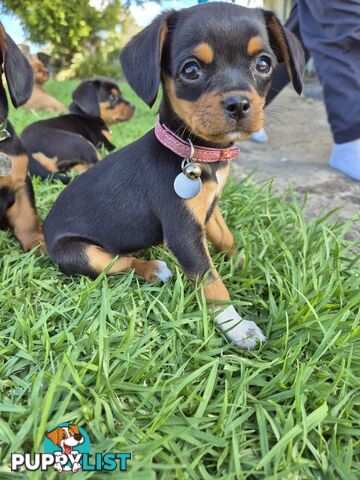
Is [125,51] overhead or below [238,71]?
overhead

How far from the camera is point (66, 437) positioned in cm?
160

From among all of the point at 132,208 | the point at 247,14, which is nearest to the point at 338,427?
the point at 132,208

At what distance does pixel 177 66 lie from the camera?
7.13 feet

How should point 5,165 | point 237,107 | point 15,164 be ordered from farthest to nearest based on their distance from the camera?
point 15,164, point 5,165, point 237,107

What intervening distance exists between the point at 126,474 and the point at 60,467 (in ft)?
0.77

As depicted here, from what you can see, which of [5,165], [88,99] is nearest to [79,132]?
[88,99]

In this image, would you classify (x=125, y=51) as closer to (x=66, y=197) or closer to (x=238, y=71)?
(x=238, y=71)

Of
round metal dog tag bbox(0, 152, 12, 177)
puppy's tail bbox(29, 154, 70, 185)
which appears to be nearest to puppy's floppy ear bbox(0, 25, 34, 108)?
round metal dog tag bbox(0, 152, 12, 177)

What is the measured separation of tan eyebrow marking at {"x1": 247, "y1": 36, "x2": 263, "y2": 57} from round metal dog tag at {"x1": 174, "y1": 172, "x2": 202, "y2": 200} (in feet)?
2.19

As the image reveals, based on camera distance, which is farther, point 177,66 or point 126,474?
point 177,66

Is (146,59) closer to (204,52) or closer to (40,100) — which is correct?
(204,52)

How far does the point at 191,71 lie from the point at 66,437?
169cm

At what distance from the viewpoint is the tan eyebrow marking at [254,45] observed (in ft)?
7.00

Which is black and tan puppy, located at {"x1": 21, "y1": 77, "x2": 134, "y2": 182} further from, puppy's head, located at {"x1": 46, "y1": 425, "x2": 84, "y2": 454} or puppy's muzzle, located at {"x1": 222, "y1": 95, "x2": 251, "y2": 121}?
puppy's head, located at {"x1": 46, "y1": 425, "x2": 84, "y2": 454}
